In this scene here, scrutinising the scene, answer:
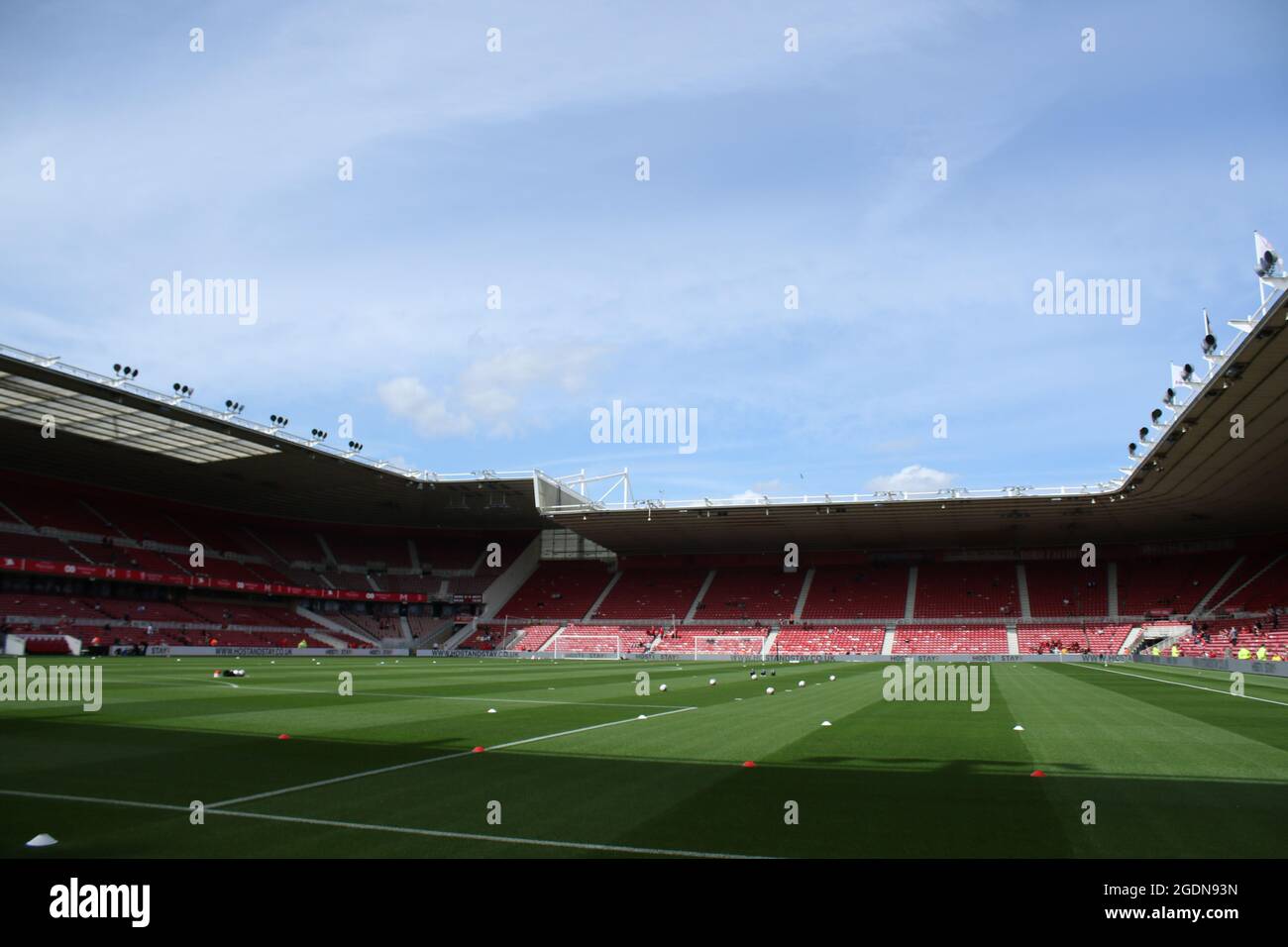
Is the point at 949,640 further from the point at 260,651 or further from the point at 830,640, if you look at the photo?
the point at 260,651

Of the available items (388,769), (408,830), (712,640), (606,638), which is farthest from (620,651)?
(408,830)

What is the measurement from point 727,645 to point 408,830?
6047cm

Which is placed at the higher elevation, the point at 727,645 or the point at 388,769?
the point at 388,769

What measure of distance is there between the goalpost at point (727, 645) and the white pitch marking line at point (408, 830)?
5698cm

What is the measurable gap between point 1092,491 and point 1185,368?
22.1 m

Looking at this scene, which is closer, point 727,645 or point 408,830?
point 408,830

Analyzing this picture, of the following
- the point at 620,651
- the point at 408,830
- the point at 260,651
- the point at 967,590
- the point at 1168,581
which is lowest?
the point at 620,651

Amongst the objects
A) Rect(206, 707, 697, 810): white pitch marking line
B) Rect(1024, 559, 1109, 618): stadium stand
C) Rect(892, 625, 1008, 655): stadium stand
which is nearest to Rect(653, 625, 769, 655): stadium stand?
Rect(892, 625, 1008, 655): stadium stand

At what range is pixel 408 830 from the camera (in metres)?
7.14

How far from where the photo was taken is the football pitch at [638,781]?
6.80 meters

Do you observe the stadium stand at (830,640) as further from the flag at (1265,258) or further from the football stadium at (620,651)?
the flag at (1265,258)

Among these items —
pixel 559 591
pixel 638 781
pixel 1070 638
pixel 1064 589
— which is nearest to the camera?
pixel 638 781
